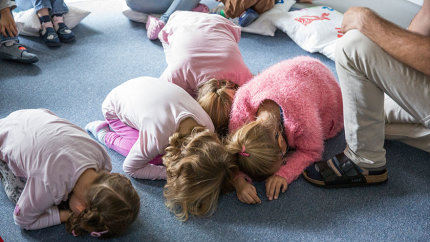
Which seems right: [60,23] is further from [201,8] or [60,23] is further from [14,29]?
[201,8]

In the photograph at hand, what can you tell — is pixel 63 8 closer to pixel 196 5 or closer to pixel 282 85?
pixel 196 5

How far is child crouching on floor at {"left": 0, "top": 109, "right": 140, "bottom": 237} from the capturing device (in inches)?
43.3

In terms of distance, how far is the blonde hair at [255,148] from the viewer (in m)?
1.25

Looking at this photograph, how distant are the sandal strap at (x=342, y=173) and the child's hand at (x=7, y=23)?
65.0 inches

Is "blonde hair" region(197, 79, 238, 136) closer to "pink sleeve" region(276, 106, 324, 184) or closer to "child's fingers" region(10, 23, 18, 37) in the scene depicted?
"pink sleeve" region(276, 106, 324, 184)

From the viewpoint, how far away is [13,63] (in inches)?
78.3

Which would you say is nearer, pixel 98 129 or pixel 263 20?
pixel 98 129

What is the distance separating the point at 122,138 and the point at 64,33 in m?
0.97

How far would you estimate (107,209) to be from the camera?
1.08 meters

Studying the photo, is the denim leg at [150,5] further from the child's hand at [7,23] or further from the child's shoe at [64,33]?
the child's hand at [7,23]

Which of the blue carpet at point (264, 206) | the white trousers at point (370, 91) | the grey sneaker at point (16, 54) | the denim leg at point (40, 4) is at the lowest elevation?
the blue carpet at point (264, 206)

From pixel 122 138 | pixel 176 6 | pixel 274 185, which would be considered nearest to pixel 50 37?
pixel 176 6

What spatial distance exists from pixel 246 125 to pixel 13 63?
1359mm

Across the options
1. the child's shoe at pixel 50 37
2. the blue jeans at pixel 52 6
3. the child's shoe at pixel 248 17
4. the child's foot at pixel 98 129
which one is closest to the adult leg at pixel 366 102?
the child's foot at pixel 98 129
